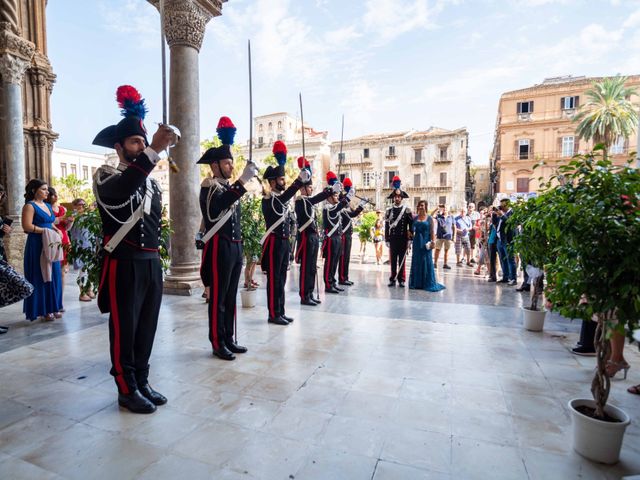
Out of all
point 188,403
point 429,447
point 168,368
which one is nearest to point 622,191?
point 429,447

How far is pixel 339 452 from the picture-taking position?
2.36 meters

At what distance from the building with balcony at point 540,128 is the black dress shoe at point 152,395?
3481 cm

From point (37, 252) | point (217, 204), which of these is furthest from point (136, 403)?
point (37, 252)

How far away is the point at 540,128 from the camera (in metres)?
33.6

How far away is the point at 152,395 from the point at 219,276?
126cm

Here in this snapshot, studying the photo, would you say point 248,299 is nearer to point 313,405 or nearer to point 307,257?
point 307,257

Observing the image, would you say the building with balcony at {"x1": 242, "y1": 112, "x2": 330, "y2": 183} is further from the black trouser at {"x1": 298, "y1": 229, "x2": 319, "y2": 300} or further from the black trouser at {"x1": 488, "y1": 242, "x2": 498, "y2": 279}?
the black trouser at {"x1": 298, "y1": 229, "x2": 319, "y2": 300}

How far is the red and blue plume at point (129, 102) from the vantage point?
9.45ft

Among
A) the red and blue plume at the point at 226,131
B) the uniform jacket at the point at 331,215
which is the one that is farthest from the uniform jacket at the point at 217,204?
the uniform jacket at the point at 331,215

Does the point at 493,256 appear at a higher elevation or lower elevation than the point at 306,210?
lower

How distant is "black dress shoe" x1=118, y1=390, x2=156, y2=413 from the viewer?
2812mm

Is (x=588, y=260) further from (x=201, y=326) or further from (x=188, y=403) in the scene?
(x=201, y=326)

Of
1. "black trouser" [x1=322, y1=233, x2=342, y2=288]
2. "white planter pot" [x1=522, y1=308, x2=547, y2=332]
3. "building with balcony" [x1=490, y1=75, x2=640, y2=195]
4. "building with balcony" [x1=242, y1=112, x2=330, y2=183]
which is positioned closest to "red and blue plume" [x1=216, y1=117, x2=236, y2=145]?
"black trouser" [x1=322, y1=233, x2=342, y2=288]

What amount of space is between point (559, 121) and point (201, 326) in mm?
36953
